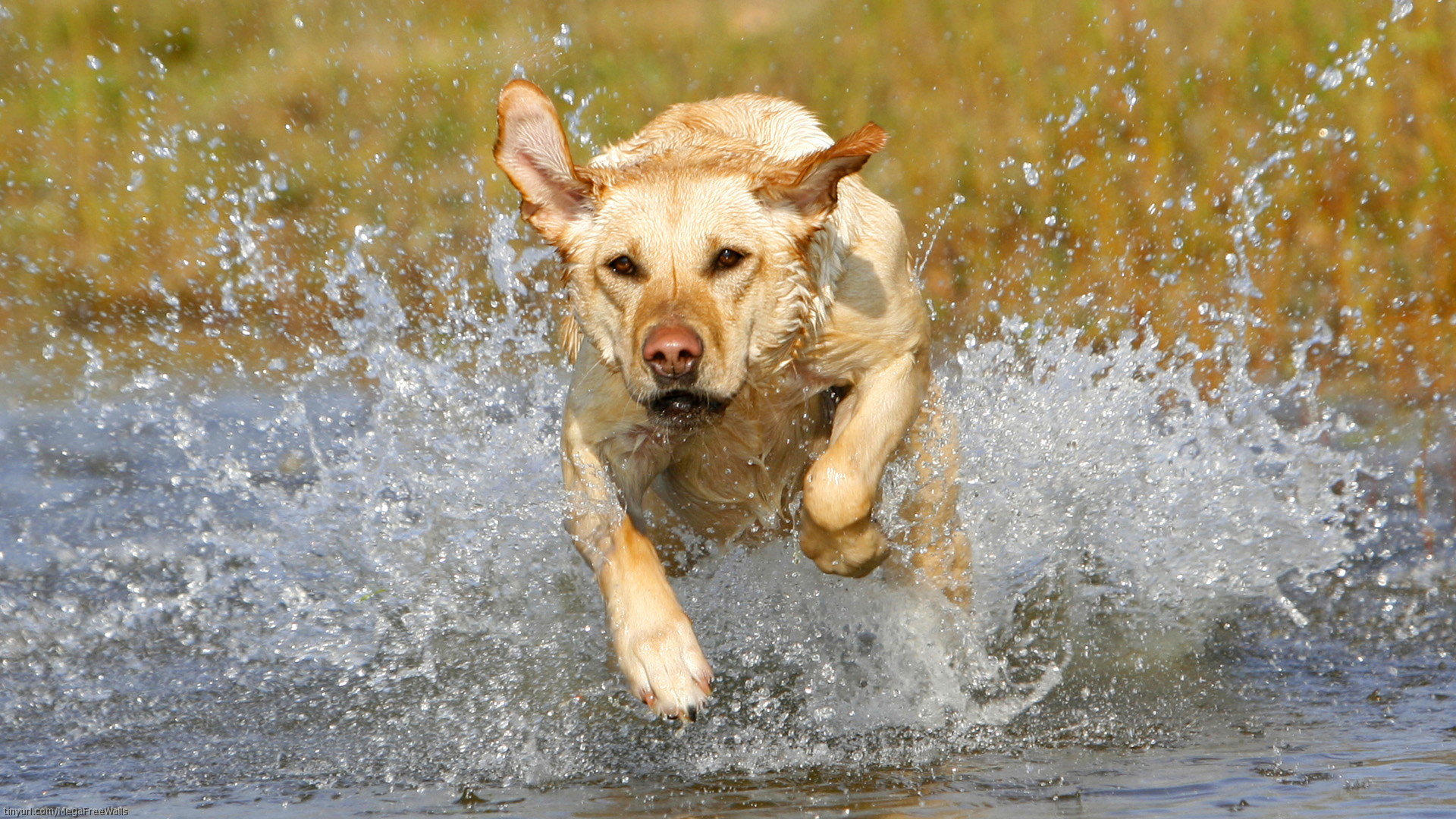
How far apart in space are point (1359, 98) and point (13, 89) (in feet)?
32.2

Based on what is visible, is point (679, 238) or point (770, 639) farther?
point (770, 639)

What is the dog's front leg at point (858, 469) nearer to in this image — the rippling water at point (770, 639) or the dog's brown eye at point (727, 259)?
the rippling water at point (770, 639)

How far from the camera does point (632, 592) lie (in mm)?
4008

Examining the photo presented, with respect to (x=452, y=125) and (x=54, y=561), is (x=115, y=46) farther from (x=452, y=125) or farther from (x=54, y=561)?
(x=54, y=561)

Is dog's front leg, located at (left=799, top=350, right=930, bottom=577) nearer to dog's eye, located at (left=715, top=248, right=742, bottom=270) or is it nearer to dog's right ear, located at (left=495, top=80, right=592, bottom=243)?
dog's eye, located at (left=715, top=248, right=742, bottom=270)

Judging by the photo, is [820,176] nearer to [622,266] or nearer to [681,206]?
[681,206]

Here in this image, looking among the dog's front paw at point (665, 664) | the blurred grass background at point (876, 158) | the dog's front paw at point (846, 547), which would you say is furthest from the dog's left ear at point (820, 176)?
the blurred grass background at point (876, 158)

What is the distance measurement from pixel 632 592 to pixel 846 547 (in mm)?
613

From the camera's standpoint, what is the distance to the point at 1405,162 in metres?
7.96

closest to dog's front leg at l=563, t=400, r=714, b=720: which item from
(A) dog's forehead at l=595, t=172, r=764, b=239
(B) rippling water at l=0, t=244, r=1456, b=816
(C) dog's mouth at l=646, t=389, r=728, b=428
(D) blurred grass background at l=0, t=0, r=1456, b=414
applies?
(B) rippling water at l=0, t=244, r=1456, b=816

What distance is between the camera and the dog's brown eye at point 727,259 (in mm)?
3943

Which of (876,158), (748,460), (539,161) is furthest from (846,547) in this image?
(876,158)

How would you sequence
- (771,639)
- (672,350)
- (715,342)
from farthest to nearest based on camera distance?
(771,639), (715,342), (672,350)

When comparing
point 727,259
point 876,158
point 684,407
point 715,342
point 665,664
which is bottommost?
point 665,664
